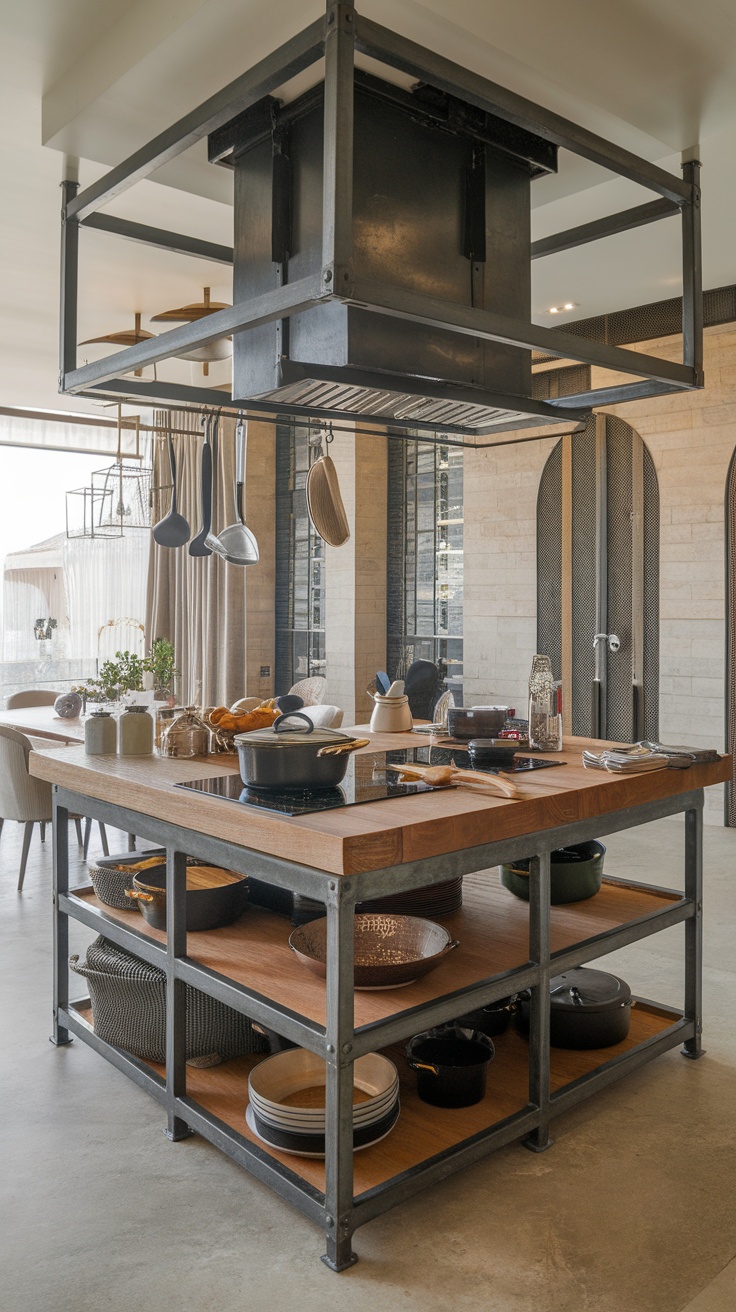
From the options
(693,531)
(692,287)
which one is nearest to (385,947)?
(692,287)

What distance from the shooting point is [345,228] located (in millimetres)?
1932

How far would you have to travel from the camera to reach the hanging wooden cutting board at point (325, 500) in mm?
3279

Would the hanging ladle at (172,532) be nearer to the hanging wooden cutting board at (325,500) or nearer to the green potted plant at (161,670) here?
the green potted plant at (161,670)

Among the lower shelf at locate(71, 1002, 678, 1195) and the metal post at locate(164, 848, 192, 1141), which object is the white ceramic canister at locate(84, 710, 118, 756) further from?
the lower shelf at locate(71, 1002, 678, 1195)

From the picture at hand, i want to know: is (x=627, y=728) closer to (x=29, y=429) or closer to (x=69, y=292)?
(x=69, y=292)

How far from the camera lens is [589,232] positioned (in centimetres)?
310

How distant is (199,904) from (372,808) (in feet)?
2.33

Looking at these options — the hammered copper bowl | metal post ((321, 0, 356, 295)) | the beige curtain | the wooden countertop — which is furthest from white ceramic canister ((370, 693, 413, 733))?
the beige curtain

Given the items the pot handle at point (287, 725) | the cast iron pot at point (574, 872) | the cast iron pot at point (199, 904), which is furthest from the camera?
the cast iron pot at point (574, 872)

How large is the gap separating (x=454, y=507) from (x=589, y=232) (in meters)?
4.42

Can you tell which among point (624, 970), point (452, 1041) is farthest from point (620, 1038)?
point (624, 970)

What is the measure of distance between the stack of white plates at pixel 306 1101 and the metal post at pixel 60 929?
95cm

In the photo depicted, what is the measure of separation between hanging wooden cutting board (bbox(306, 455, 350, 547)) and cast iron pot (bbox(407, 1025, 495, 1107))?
1597mm

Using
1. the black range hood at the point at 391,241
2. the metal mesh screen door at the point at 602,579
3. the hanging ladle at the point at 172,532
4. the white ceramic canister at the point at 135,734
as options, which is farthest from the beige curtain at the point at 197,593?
the black range hood at the point at 391,241
